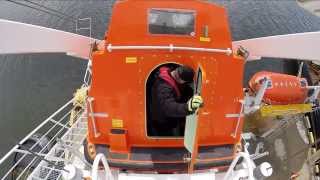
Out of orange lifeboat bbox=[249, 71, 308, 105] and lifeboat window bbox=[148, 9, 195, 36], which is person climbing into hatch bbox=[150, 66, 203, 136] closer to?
lifeboat window bbox=[148, 9, 195, 36]

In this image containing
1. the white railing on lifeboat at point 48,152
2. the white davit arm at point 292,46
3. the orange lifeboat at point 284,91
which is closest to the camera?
the white davit arm at point 292,46

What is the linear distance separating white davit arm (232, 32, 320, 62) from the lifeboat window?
853mm

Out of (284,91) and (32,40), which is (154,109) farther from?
(284,91)

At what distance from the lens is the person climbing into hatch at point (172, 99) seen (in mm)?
4367

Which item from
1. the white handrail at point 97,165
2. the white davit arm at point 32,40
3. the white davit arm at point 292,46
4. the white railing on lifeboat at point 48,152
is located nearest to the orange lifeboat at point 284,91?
the white davit arm at point 292,46

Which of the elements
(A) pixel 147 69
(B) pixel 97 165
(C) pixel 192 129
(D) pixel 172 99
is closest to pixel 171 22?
(A) pixel 147 69

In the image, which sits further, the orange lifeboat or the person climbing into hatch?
the orange lifeboat

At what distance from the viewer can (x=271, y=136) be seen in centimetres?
912

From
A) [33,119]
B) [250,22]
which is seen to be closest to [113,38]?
[33,119]

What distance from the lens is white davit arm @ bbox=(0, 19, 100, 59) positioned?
15.9 feet

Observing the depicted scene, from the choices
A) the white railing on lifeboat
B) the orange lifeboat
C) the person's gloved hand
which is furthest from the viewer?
the orange lifeboat

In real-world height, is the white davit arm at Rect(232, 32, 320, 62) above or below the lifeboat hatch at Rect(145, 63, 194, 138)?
above

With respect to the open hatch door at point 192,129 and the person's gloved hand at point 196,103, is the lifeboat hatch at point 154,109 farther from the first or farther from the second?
the person's gloved hand at point 196,103

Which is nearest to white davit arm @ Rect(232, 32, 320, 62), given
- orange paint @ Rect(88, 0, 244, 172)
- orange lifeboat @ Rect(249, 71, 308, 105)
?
orange paint @ Rect(88, 0, 244, 172)
